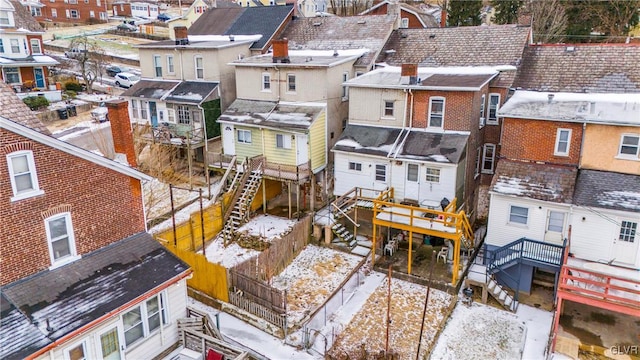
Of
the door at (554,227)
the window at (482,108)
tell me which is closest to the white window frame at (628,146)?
the door at (554,227)

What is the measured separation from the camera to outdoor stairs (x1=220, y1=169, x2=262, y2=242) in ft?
83.8

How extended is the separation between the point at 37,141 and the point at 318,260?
46.5 feet

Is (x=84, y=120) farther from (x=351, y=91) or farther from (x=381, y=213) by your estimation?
(x=381, y=213)

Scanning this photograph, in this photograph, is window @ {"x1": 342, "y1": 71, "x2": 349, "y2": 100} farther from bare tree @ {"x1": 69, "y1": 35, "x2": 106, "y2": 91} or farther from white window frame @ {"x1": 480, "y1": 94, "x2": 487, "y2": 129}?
bare tree @ {"x1": 69, "y1": 35, "x2": 106, "y2": 91}

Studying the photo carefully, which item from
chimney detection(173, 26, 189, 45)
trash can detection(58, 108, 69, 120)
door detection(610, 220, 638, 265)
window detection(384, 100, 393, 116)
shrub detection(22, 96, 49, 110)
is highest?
chimney detection(173, 26, 189, 45)

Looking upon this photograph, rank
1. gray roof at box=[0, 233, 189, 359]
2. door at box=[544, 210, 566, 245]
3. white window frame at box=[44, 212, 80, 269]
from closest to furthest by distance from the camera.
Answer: gray roof at box=[0, 233, 189, 359], white window frame at box=[44, 212, 80, 269], door at box=[544, 210, 566, 245]

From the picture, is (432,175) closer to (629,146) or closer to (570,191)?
(570,191)

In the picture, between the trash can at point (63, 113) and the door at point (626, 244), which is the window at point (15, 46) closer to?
the trash can at point (63, 113)

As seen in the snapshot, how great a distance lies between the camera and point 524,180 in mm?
21062

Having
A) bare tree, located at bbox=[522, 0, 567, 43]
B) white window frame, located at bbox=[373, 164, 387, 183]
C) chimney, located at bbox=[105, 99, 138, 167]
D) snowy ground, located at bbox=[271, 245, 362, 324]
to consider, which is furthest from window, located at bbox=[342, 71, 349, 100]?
bare tree, located at bbox=[522, 0, 567, 43]

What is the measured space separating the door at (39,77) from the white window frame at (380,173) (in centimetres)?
4141

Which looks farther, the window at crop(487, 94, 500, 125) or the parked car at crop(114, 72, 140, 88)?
the parked car at crop(114, 72, 140, 88)

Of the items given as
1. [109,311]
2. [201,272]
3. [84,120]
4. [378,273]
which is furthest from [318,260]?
[84,120]

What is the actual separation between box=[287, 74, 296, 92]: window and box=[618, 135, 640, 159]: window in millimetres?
17874
